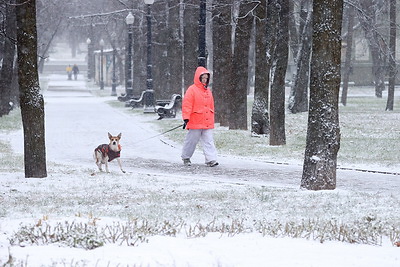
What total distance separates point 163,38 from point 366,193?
26.7 meters

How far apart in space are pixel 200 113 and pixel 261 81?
618cm

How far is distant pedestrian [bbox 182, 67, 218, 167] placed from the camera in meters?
15.0

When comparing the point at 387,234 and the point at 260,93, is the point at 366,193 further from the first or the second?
the point at 260,93

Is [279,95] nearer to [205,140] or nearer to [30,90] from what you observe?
[205,140]

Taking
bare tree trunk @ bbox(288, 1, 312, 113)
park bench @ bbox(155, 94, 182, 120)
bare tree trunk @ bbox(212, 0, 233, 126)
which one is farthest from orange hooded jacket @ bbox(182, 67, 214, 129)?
bare tree trunk @ bbox(288, 1, 312, 113)

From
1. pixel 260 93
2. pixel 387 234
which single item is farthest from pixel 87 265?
pixel 260 93

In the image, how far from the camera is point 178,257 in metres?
6.80

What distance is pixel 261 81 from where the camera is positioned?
20938mm

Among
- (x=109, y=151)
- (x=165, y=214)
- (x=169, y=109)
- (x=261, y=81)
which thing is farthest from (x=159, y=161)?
(x=169, y=109)

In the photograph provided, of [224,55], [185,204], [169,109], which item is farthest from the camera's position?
[169,109]

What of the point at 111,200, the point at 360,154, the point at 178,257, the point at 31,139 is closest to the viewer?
the point at 178,257

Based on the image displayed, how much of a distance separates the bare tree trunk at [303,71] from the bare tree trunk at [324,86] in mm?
20936

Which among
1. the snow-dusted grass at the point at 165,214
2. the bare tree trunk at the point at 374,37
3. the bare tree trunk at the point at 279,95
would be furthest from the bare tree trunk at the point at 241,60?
the snow-dusted grass at the point at 165,214

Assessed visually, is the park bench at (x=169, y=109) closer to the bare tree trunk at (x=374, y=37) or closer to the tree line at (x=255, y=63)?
the tree line at (x=255, y=63)
